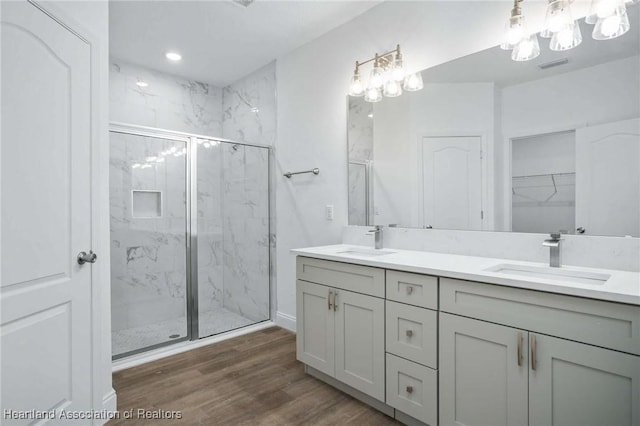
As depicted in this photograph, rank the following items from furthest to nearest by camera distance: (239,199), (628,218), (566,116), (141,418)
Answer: (239,199), (141,418), (566,116), (628,218)

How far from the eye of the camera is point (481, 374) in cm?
150

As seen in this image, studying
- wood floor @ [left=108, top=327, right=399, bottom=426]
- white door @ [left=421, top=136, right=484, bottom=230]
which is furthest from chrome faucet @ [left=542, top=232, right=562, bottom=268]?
wood floor @ [left=108, top=327, right=399, bottom=426]

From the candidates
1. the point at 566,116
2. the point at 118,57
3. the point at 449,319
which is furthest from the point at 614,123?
the point at 118,57

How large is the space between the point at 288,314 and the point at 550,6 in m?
2.89

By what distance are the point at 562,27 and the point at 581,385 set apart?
1584 millimetres

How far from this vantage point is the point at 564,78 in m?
1.76

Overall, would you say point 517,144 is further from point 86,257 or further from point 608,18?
point 86,257

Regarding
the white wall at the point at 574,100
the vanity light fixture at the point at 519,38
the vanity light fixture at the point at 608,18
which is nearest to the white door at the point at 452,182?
the white wall at the point at 574,100

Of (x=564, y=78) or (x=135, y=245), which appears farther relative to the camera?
(x=135, y=245)

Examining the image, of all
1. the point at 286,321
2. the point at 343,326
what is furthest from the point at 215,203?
the point at 343,326

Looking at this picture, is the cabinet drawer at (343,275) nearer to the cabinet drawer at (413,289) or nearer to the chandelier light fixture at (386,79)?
the cabinet drawer at (413,289)

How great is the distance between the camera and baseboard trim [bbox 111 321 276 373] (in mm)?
2551

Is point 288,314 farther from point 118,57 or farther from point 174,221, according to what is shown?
point 118,57

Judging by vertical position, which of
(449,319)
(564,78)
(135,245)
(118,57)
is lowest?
(449,319)
